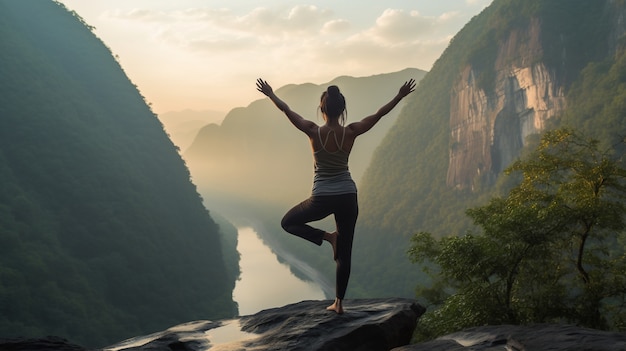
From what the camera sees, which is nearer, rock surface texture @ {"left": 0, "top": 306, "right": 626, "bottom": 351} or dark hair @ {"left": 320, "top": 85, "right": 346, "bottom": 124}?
rock surface texture @ {"left": 0, "top": 306, "right": 626, "bottom": 351}

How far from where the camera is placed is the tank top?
5711 mm

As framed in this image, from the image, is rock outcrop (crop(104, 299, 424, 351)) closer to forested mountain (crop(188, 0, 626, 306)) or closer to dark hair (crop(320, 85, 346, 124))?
dark hair (crop(320, 85, 346, 124))

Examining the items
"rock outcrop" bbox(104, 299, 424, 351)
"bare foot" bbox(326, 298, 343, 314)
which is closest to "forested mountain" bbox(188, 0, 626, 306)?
"rock outcrop" bbox(104, 299, 424, 351)

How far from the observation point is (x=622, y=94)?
64.1 metres

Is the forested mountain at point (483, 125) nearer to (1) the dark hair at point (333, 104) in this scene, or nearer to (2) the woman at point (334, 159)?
(2) the woman at point (334, 159)

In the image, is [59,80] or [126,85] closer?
[59,80]

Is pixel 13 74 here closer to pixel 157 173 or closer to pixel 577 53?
pixel 157 173

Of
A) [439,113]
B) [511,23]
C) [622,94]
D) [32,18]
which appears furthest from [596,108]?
[32,18]

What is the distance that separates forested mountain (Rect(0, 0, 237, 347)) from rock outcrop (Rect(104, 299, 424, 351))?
35293 millimetres

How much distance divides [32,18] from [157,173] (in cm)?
4280

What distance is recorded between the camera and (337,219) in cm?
590

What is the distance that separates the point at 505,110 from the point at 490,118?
3.51m

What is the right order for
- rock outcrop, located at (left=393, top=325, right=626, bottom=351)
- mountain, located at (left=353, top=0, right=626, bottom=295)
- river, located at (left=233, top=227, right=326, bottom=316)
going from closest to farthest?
rock outcrop, located at (left=393, top=325, right=626, bottom=351) < river, located at (left=233, top=227, right=326, bottom=316) < mountain, located at (left=353, top=0, right=626, bottom=295)

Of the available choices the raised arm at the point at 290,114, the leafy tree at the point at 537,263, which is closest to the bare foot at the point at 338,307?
the raised arm at the point at 290,114
